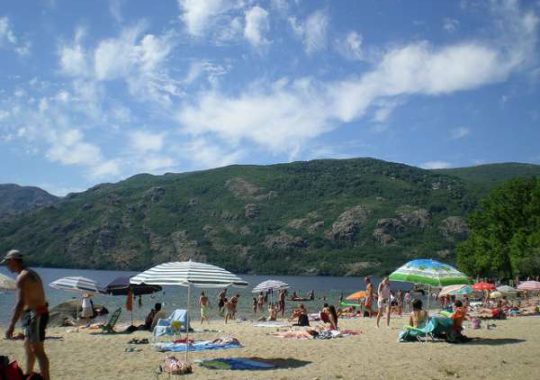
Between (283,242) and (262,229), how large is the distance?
31.8ft

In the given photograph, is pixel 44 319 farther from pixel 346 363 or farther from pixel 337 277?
pixel 337 277

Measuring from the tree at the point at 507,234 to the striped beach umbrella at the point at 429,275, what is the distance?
3217 centimetres

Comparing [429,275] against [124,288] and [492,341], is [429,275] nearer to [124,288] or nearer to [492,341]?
[492,341]

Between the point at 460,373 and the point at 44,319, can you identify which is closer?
the point at 44,319

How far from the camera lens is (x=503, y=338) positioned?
15031 mm

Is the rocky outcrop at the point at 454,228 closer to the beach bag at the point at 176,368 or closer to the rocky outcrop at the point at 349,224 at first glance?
the rocky outcrop at the point at 349,224

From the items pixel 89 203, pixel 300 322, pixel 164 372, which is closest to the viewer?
pixel 164 372

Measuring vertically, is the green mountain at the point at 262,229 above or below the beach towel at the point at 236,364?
above

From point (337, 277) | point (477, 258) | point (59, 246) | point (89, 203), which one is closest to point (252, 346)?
point (477, 258)

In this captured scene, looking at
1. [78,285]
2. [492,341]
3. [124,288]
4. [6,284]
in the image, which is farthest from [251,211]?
[492,341]

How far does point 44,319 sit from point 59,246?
175481mm

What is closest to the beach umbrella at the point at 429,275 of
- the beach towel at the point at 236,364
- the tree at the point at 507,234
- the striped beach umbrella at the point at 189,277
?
the beach towel at the point at 236,364

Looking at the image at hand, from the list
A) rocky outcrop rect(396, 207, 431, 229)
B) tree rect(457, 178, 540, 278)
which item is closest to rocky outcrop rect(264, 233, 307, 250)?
rocky outcrop rect(396, 207, 431, 229)

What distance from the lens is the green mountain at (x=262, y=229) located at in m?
159
